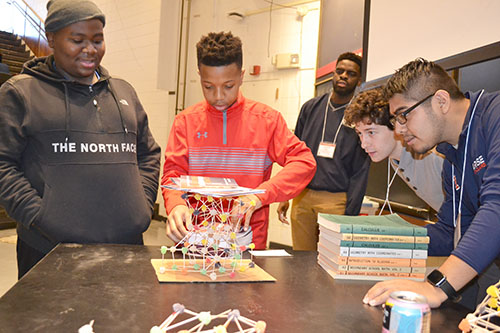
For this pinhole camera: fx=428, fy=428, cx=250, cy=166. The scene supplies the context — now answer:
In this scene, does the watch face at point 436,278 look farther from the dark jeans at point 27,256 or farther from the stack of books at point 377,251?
the dark jeans at point 27,256

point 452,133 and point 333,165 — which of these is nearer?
point 452,133

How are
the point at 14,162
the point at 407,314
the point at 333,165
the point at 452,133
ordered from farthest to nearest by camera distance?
the point at 333,165 < the point at 14,162 < the point at 452,133 < the point at 407,314

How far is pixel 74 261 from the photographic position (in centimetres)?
137

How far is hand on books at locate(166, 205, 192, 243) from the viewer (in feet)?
5.04

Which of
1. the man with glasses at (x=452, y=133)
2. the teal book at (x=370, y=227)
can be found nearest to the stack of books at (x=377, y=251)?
the teal book at (x=370, y=227)

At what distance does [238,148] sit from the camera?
2.07 meters

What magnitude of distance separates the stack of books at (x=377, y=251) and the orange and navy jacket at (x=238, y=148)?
0.63 m

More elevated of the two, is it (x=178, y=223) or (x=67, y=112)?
(x=67, y=112)

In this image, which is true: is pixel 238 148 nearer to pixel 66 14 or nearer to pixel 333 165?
pixel 66 14

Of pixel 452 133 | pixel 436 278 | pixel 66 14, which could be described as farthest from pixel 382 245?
pixel 66 14

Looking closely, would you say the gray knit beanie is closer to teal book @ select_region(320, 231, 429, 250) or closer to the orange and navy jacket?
the orange and navy jacket

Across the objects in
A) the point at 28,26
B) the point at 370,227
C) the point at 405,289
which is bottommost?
the point at 405,289

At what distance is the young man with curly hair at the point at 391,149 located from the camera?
2.07 m

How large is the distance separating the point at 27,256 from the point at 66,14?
0.97 metres
